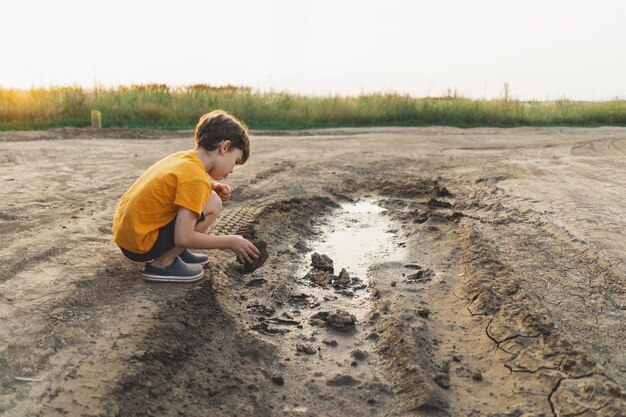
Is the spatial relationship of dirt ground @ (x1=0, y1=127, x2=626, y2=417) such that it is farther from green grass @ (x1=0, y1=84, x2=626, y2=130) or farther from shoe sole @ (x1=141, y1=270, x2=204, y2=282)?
green grass @ (x1=0, y1=84, x2=626, y2=130)

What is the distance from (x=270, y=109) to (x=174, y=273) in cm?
1438

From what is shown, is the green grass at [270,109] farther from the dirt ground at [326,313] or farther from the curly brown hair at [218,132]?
the curly brown hair at [218,132]

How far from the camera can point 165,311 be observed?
3.60 metres

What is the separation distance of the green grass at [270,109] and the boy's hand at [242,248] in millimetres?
12662

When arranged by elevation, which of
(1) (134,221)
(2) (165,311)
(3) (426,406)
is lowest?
(3) (426,406)

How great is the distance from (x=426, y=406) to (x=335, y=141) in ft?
31.3

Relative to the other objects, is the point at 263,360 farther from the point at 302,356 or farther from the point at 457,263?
the point at 457,263

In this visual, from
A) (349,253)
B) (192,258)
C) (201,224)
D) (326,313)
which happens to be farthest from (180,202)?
(349,253)

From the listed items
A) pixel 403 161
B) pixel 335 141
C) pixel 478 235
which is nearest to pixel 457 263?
pixel 478 235

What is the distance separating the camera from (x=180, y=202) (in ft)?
11.8

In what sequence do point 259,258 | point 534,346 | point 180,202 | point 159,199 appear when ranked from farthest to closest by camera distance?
point 259,258 → point 159,199 → point 180,202 → point 534,346

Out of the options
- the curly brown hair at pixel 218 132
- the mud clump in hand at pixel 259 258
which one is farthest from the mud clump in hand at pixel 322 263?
the curly brown hair at pixel 218 132

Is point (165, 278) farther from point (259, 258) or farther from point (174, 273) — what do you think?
point (259, 258)

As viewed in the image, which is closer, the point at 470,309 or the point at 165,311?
the point at 165,311
